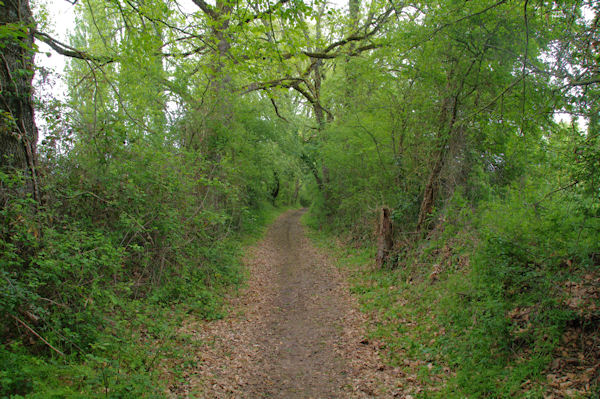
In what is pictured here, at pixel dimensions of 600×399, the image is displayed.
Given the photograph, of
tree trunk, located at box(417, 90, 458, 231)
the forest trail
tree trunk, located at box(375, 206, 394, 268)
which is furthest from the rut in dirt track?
tree trunk, located at box(417, 90, 458, 231)

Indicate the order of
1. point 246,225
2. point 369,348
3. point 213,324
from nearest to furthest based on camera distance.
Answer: point 369,348 < point 213,324 < point 246,225

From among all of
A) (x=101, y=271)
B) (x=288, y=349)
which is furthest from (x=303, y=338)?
(x=101, y=271)

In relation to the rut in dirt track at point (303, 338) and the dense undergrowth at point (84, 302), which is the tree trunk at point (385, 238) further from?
the dense undergrowth at point (84, 302)

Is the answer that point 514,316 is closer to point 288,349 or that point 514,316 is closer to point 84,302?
point 288,349

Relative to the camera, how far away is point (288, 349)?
6051mm

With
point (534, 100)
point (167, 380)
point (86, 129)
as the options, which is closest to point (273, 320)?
point (167, 380)

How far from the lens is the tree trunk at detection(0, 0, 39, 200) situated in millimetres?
4562

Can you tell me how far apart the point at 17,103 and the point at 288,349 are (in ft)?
18.1

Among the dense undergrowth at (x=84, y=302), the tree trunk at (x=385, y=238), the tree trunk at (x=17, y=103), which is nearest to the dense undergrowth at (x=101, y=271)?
the dense undergrowth at (x=84, y=302)

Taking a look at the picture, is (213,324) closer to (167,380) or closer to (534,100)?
(167,380)

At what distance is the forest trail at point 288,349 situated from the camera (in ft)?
15.7

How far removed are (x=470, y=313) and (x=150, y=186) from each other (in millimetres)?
6419

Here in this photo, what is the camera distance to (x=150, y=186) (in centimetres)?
724

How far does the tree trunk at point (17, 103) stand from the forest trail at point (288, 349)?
3567 mm
